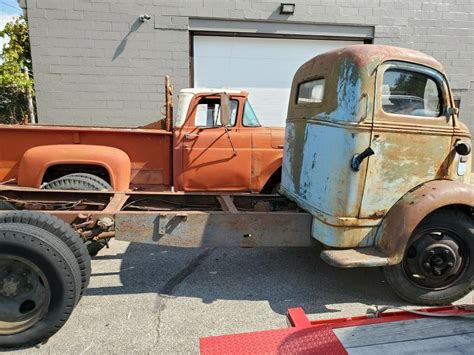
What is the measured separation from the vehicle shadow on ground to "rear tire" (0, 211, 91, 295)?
2.92ft

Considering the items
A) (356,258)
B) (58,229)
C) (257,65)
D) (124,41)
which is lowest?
(356,258)

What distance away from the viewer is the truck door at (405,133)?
3307mm

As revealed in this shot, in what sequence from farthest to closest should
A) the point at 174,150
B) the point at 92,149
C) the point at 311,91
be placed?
A: 1. the point at 174,150
2. the point at 92,149
3. the point at 311,91

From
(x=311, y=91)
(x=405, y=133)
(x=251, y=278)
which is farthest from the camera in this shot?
(x=251, y=278)

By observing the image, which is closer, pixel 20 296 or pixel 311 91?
pixel 20 296

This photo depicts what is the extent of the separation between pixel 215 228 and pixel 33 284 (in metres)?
1.52

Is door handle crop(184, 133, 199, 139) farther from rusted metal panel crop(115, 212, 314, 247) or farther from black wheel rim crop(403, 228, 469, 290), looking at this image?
black wheel rim crop(403, 228, 469, 290)

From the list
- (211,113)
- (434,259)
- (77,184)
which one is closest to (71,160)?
(77,184)

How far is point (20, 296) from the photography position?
9.82ft

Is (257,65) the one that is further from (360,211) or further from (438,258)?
(438,258)

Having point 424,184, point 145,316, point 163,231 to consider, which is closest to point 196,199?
point 163,231

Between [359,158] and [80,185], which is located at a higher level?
[359,158]

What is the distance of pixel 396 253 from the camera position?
329 centimetres

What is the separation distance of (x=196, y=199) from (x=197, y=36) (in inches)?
243
